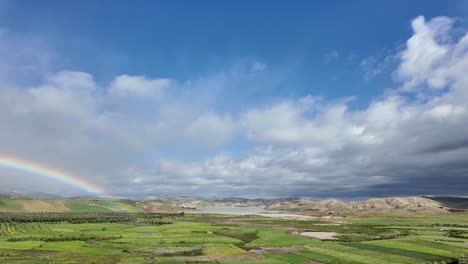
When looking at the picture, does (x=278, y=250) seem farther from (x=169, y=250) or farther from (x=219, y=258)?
(x=169, y=250)

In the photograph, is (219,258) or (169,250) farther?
(169,250)

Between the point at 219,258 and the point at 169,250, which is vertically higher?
the point at 219,258

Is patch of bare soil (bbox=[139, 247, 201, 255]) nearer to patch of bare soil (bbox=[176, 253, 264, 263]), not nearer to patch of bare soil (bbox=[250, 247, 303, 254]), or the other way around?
patch of bare soil (bbox=[176, 253, 264, 263])

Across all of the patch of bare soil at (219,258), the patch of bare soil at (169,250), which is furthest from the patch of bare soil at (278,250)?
the patch of bare soil at (169,250)

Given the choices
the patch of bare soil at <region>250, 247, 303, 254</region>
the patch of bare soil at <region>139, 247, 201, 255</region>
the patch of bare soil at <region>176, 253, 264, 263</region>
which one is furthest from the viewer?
the patch of bare soil at <region>250, 247, 303, 254</region>

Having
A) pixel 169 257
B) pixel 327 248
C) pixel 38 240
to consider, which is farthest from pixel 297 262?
pixel 38 240

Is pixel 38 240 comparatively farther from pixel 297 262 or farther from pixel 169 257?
pixel 297 262

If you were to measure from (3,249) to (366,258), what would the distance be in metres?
80.8

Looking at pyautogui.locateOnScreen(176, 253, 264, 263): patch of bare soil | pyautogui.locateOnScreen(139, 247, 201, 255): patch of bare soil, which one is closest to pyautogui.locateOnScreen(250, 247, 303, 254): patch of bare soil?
pyautogui.locateOnScreen(176, 253, 264, 263): patch of bare soil

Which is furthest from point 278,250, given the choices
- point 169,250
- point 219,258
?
point 169,250

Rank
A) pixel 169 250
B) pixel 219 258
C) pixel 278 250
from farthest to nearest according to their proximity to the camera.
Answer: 1. pixel 278 250
2. pixel 169 250
3. pixel 219 258

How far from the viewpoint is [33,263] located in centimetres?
6059

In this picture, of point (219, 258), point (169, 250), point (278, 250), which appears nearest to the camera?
point (219, 258)

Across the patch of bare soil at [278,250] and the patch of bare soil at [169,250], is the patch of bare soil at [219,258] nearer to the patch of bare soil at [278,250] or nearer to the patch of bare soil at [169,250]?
the patch of bare soil at [278,250]
